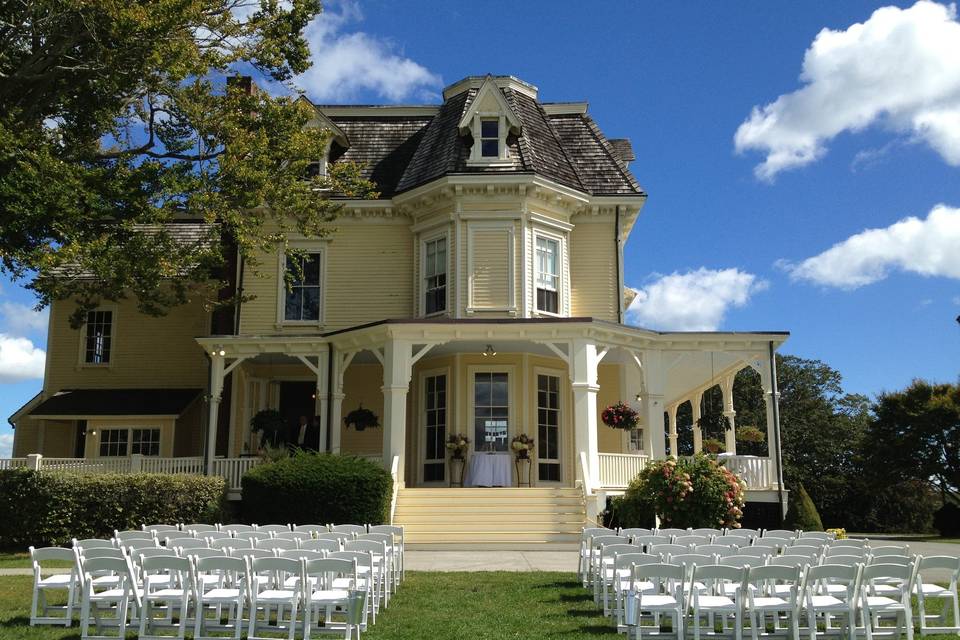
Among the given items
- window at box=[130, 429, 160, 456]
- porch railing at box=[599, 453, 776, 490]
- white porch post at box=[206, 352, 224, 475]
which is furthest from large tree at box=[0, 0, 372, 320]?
porch railing at box=[599, 453, 776, 490]

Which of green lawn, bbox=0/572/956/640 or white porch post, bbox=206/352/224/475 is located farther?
white porch post, bbox=206/352/224/475

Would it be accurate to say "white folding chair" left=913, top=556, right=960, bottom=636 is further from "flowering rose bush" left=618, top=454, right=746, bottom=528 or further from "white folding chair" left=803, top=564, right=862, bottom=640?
"flowering rose bush" left=618, top=454, right=746, bottom=528

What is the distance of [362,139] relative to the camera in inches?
1072

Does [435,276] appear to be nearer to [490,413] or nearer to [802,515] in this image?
[490,413]

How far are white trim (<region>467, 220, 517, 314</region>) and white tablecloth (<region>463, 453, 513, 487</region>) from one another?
3714 millimetres

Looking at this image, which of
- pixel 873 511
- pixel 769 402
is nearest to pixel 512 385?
pixel 769 402

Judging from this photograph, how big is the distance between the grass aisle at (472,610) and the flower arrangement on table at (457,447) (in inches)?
326

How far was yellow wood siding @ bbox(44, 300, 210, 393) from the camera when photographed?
27094 mm

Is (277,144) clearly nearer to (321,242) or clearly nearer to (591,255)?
(321,242)

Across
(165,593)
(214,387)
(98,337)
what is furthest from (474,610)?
(98,337)

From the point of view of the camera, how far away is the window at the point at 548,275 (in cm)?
2378

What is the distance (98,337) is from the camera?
27.6 m

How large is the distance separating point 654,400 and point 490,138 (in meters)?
8.05

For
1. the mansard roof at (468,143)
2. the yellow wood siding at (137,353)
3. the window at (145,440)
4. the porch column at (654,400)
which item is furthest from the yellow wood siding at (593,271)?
the window at (145,440)
